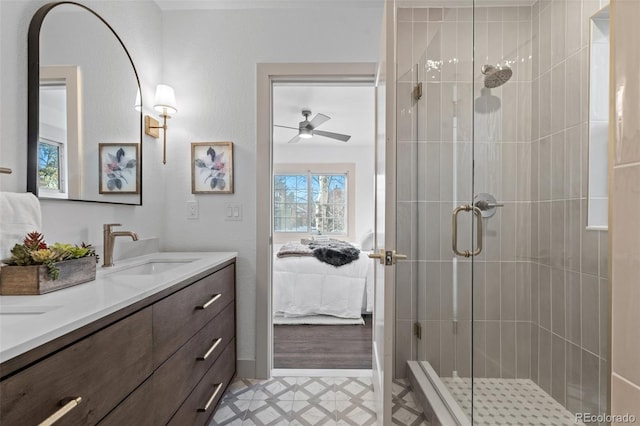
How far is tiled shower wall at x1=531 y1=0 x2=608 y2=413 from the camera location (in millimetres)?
1300

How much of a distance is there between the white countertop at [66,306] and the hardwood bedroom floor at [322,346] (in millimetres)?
1404

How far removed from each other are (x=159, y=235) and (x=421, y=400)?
77.5 inches

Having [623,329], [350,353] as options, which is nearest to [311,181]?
[350,353]

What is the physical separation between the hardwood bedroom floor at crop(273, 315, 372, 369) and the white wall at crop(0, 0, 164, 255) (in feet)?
4.53

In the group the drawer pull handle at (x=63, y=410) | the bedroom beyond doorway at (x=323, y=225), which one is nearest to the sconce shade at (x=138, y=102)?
the bedroom beyond doorway at (x=323, y=225)

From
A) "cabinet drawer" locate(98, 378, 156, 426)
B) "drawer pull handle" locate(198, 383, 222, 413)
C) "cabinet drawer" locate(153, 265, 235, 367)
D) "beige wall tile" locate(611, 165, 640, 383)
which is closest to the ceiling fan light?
"cabinet drawer" locate(153, 265, 235, 367)

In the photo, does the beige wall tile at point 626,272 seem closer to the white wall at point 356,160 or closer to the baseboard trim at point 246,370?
the baseboard trim at point 246,370

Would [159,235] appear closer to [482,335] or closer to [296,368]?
[296,368]

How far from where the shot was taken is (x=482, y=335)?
1589 millimetres

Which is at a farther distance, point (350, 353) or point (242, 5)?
point (350, 353)

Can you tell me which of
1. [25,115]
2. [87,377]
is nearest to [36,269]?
[87,377]

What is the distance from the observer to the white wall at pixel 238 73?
2.19 m

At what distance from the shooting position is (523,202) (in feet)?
5.05

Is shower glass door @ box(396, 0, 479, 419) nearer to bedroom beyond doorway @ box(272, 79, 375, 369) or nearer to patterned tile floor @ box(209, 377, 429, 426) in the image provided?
patterned tile floor @ box(209, 377, 429, 426)
